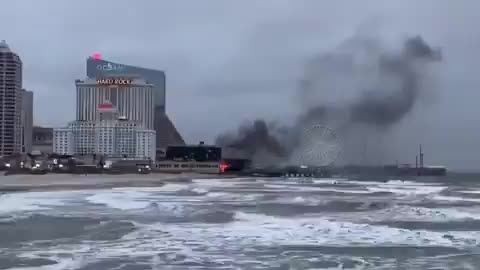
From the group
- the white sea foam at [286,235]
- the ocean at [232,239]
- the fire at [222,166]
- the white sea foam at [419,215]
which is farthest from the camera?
the fire at [222,166]

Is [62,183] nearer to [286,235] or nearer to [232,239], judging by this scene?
[286,235]

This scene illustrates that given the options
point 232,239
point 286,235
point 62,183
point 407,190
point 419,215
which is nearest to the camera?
point 232,239


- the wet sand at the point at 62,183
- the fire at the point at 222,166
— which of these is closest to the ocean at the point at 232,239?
the wet sand at the point at 62,183

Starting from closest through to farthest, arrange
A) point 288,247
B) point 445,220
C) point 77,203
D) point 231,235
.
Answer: point 288,247
point 231,235
point 445,220
point 77,203

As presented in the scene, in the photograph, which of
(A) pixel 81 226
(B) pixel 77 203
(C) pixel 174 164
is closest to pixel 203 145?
(C) pixel 174 164

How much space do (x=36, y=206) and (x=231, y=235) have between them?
17.9 metres

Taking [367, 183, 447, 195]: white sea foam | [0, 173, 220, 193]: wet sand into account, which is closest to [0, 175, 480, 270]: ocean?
[0, 173, 220, 193]: wet sand

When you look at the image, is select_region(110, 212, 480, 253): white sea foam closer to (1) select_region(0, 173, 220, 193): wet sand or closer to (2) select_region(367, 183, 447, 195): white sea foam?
(1) select_region(0, 173, 220, 193): wet sand

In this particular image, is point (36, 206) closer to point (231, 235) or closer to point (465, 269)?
point (231, 235)

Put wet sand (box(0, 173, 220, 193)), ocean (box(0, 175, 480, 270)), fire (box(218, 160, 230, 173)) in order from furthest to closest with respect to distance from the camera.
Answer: fire (box(218, 160, 230, 173)), wet sand (box(0, 173, 220, 193)), ocean (box(0, 175, 480, 270))

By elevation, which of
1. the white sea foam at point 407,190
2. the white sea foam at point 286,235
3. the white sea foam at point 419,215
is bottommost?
the white sea foam at point 407,190

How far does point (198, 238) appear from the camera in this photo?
2203 centimetres

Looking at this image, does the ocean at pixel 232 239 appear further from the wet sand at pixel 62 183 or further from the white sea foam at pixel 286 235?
the wet sand at pixel 62 183

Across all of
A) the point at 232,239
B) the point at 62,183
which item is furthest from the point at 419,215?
the point at 62,183
